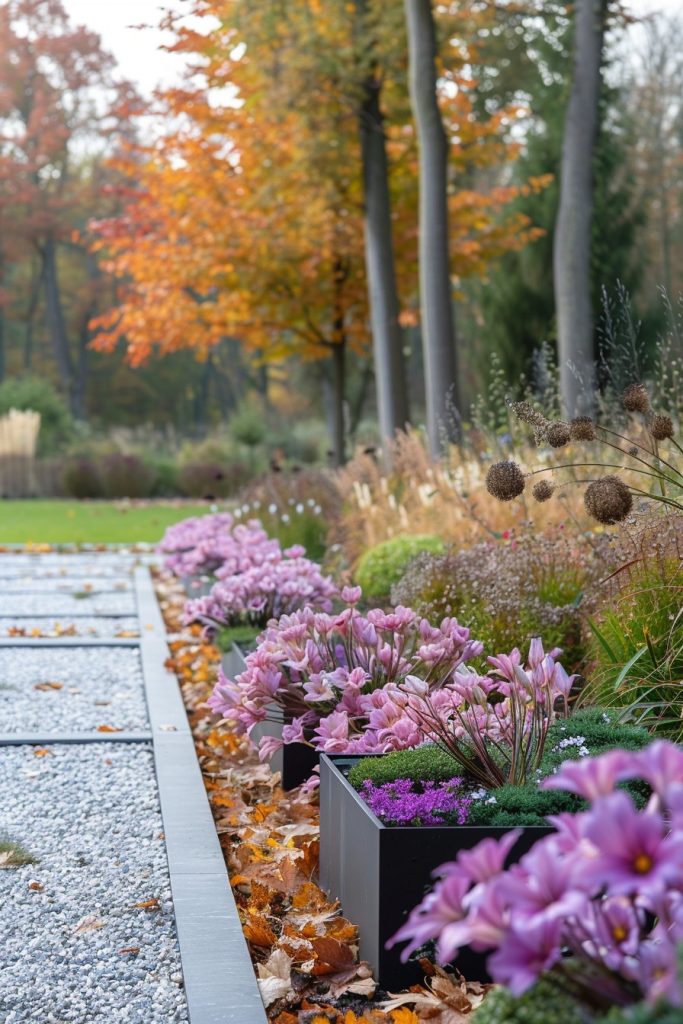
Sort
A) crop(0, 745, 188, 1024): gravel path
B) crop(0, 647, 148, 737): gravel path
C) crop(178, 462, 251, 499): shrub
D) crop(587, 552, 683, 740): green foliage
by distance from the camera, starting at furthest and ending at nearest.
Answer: crop(178, 462, 251, 499): shrub → crop(0, 647, 148, 737): gravel path → crop(587, 552, 683, 740): green foliage → crop(0, 745, 188, 1024): gravel path

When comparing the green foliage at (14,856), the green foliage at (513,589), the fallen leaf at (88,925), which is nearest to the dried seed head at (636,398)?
the green foliage at (513,589)

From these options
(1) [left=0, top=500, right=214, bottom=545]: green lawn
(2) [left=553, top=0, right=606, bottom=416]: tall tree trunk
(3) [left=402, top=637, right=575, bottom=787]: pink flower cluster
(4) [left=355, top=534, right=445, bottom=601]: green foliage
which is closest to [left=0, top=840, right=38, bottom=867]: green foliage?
(3) [left=402, top=637, right=575, bottom=787]: pink flower cluster

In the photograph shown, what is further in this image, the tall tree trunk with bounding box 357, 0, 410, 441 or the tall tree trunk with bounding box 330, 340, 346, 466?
the tall tree trunk with bounding box 330, 340, 346, 466

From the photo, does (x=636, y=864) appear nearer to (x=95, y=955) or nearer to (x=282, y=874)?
(x=95, y=955)

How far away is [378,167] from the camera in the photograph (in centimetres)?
1394

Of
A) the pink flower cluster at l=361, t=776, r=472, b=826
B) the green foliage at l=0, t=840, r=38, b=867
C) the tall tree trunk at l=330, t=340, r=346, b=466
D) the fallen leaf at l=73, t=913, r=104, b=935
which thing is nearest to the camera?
the pink flower cluster at l=361, t=776, r=472, b=826

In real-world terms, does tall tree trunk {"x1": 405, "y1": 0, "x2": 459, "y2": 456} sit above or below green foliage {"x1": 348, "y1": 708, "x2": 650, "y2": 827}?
above

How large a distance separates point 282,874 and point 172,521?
46.7 ft

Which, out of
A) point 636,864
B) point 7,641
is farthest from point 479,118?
point 636,864

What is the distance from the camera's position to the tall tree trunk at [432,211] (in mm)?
11062

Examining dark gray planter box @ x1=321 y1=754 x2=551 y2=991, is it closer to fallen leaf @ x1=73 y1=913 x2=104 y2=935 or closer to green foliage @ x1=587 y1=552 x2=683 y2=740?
fallen leaf @ x1=73 y1=913 x2=104 y2=935

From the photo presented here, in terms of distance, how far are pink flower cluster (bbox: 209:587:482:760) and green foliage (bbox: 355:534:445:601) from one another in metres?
2.54

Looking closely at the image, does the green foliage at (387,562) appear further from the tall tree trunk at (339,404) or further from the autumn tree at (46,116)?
the autumn tree at (46,116)

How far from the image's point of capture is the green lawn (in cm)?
1497
